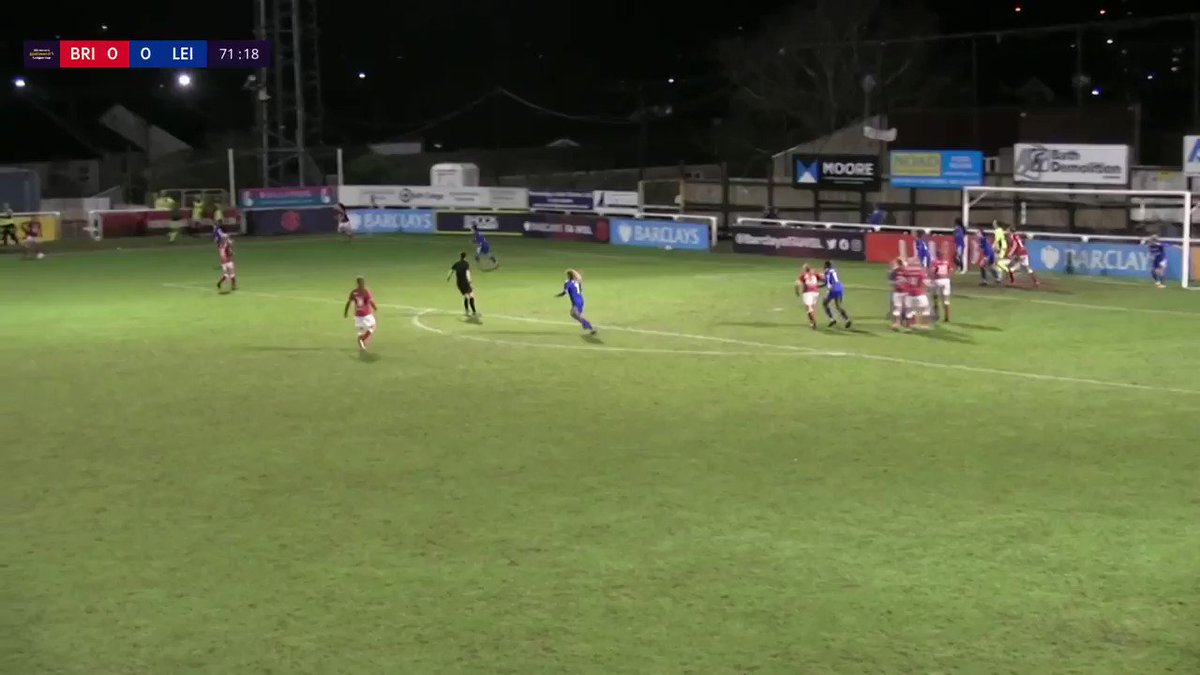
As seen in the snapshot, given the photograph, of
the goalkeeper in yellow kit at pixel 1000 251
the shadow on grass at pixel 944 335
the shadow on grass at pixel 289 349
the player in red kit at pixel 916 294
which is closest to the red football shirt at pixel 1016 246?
the goalkeeper in yellow kit at pixel 1000 251

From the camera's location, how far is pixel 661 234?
50750mm

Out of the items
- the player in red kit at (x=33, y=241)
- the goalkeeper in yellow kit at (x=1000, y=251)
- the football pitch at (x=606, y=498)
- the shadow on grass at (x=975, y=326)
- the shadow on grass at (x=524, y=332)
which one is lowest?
the football pitch at (x=606, y=498)

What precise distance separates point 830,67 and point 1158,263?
117 ft

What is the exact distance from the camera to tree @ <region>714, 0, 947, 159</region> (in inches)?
2785

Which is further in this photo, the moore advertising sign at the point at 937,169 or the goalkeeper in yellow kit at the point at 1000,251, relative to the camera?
the moore advertising sign at the point at 937,169

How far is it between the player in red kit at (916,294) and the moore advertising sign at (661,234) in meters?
20.8

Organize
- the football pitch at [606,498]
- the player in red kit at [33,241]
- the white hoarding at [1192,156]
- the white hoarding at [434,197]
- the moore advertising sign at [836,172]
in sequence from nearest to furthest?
the football pitch at [606,498]
the white hoarding at [1192,156]
the moore advertising sign at [836,172]
the player in red kit at [33,241]
the white hoarding at [434,197]

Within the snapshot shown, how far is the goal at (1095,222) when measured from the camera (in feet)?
120

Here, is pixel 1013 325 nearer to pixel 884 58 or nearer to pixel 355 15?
pixel 884 58

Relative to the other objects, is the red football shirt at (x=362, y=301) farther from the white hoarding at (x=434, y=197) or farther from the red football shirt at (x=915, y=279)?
the white hoarding at (x=434, y=197)

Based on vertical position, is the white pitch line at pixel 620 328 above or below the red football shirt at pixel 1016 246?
below

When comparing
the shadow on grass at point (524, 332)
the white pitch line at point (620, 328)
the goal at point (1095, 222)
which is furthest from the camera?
the goal at point (1095, 222)

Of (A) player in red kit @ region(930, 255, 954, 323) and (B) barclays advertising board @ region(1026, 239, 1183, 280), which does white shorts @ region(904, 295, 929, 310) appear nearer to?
(A) player in red kit @ region(930, 255, 954, 323)

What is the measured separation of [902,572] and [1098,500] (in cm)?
353
